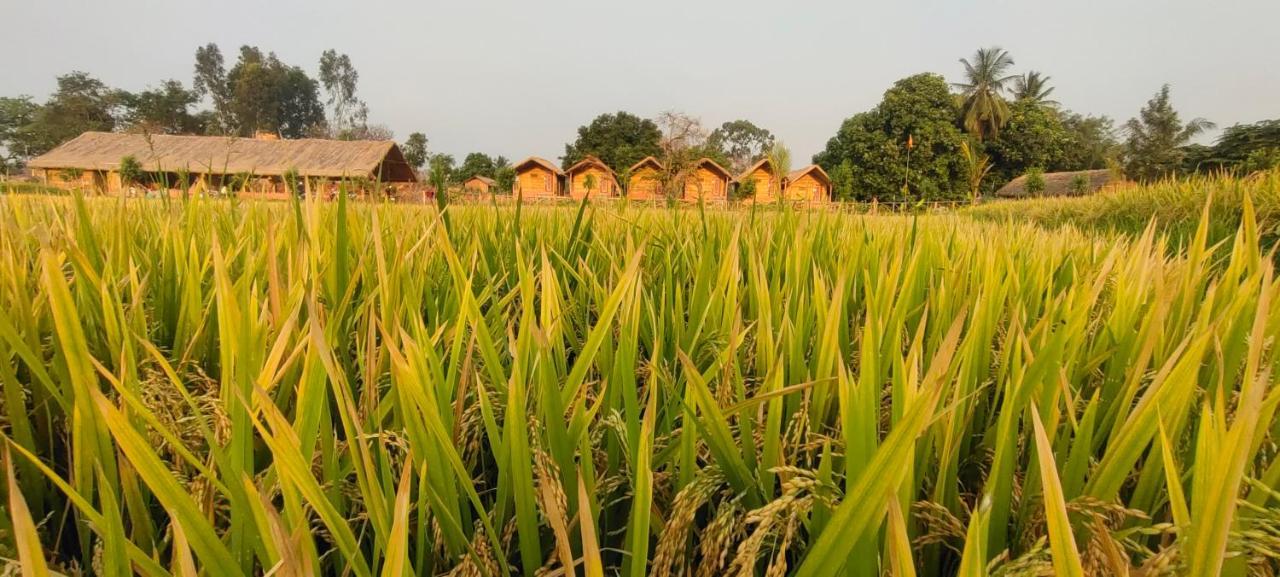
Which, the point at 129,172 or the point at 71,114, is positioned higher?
the point at 71,114

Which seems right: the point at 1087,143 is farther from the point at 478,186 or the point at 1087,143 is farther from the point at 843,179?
the point at 478,186

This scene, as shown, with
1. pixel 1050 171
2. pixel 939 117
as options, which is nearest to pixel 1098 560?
pixel 939 117

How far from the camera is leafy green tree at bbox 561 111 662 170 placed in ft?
135

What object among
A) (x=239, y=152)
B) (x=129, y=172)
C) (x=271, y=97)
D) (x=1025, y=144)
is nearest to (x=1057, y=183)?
(x=1025, y=144)

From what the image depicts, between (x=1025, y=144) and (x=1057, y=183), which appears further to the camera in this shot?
(x=1025, y=144)

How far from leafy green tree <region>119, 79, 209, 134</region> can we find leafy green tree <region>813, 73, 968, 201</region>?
198 feet

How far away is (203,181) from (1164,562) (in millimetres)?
1581

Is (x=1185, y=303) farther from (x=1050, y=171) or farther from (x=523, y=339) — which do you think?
(x=1050, y=171)

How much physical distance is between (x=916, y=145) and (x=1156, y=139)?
1202 centimetres

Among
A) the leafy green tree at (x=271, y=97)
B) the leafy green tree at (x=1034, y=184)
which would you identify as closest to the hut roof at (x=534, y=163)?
the leafy green tree at (x=1034, y=184)

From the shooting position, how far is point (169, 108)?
180 feet

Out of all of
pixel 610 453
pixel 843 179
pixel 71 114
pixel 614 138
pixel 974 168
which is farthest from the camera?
pixel 71 114

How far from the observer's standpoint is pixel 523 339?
47 centimetres

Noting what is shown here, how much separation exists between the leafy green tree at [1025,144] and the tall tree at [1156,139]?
4.38 m
